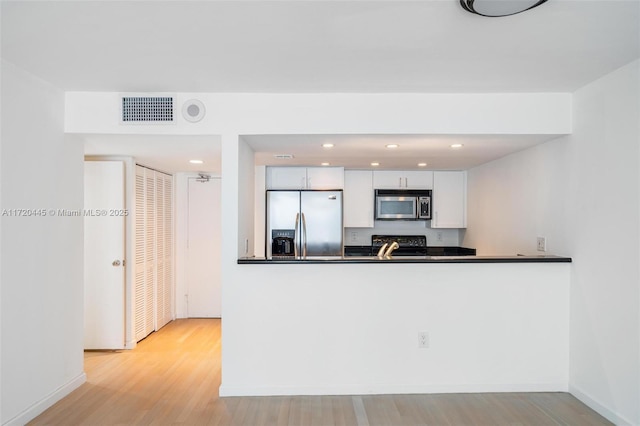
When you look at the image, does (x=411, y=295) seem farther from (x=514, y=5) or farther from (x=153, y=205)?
(x=153, y=205)

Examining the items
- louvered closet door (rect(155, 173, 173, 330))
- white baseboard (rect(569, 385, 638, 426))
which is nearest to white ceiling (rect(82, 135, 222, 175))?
louvered closet door (rect(155, 173, 173, 330))

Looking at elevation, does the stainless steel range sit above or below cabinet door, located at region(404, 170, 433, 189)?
below

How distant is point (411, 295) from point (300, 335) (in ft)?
2.99

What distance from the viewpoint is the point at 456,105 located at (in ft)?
10.0

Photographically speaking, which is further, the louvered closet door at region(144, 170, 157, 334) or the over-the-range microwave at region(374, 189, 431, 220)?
the over-the-range microwave at region(374, 189, 431, 220)

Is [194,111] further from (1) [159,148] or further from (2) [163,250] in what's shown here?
(2) [163,250]

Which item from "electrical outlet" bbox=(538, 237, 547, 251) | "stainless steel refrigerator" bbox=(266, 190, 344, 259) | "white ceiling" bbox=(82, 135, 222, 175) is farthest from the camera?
"stainless steel refrigerator" bbox=(266, 190, 344, 259)

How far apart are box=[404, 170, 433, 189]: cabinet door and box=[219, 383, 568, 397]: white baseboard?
9.31 feet

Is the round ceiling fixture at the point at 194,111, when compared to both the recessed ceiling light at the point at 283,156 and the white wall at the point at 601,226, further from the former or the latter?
the white wall at the point at 601,226

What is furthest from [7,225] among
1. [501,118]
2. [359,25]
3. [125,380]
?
[501,118]

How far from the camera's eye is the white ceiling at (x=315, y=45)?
1.83m

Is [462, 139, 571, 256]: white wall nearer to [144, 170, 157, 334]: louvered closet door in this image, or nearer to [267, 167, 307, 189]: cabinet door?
[267, 167, 307, 189]: cabinet door

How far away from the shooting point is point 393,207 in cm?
528

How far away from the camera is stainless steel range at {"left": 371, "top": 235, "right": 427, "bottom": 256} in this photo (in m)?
5.56
